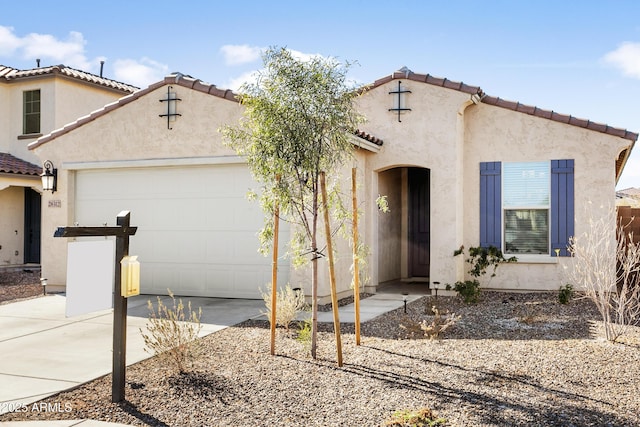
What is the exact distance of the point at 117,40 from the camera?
13852 millimetres

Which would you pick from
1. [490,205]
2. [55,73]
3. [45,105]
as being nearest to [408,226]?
[490,205]

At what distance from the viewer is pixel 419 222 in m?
14.3

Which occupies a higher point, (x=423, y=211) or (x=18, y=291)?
(x=423, y=211)

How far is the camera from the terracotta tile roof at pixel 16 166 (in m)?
16.1

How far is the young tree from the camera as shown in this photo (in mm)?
6207

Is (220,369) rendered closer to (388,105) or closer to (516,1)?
(388,105)

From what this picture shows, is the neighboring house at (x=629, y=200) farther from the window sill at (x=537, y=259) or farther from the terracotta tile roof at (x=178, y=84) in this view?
the terracotta tile roof at (x=178, y=84)

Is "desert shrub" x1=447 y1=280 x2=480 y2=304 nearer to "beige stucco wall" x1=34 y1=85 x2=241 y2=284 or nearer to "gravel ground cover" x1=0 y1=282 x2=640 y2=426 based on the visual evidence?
"gravel ground cover" x1=0 y1=282 x2=640 y2=426

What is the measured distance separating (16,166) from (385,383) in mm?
14534

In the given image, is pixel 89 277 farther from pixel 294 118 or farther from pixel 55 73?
pixel 55 73

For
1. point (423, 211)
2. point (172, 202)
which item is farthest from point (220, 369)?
point (423, 211)

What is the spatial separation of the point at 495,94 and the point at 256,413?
886 cm

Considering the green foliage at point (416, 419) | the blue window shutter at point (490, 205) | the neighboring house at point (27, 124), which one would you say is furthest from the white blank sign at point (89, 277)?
the neighboring house at point (27, 124)

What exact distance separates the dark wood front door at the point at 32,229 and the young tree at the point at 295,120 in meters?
13.6
